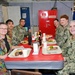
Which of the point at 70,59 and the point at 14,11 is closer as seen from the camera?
the point at 70,59

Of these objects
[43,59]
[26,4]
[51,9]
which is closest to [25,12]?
[26,4]

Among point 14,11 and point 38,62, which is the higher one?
point 14,11

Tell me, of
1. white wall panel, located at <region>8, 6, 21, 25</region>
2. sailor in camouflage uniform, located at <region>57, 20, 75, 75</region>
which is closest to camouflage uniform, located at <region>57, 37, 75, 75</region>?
sailor in camouflage uniform, located at <region>57, 20, 75, 75</region>

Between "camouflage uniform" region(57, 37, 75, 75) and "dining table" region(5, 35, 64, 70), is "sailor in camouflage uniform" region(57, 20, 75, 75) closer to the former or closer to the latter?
"camouflage uniform" region(57, 37, 75, 75)

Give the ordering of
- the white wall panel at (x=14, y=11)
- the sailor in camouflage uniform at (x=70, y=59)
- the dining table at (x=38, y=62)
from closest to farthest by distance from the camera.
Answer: the dining table at (x=38, y=62) < the sailor in camouflage uniform at (x=70, y=59) < the white wall panel at (x=14, y=11)

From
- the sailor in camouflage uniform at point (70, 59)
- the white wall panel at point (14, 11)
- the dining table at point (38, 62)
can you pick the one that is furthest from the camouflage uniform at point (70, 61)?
the white wall panel at point (14, 11)

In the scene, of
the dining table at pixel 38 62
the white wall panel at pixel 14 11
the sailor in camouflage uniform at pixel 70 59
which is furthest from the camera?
the white wall panel at pixel 14 11

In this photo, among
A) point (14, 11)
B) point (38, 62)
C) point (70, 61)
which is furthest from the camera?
point (14, 11)

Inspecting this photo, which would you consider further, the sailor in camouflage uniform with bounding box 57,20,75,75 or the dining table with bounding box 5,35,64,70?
the sailor in camouflage uniform with bounding box 57,20,75,75

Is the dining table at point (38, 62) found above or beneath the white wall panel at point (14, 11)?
beneath

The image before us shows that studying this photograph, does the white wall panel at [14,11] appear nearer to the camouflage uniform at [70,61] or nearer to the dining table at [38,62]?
the camouflage uniform at [70,61]

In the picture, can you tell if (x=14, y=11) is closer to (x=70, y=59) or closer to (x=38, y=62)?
(x=70, y=59)

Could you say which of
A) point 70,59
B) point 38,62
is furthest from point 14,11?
point 38,62

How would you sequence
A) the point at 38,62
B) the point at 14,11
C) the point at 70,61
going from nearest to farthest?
1. the point at 38,62
2. the point at 70,61
3. the point at 14,11
